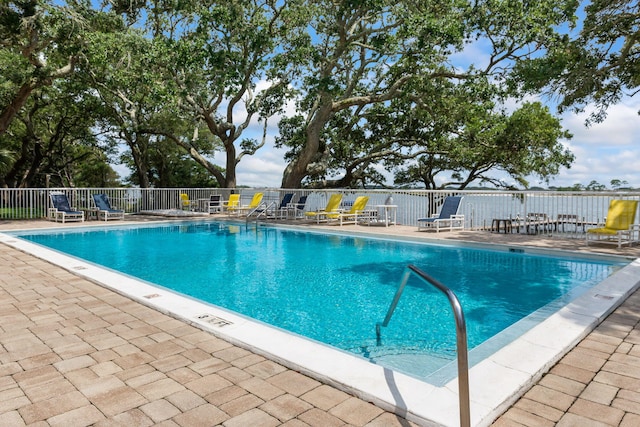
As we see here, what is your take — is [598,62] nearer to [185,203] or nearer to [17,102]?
[185,203]

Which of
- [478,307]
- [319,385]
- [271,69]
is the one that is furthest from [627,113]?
[271,69]

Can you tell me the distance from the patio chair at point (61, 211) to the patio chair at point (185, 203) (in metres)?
4.59

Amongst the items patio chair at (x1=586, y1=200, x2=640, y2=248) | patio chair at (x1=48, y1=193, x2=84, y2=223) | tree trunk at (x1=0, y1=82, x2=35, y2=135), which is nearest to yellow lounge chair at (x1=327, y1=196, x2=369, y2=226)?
patio chair at (x1=586, y1=200, x2=640, y2=248)

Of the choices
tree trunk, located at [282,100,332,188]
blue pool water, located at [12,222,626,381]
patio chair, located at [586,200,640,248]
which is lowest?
blue pool water, located at [12,222,626,381]

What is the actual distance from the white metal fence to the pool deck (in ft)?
22.2

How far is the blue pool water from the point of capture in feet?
13.3

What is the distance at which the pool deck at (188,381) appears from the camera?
217 cm

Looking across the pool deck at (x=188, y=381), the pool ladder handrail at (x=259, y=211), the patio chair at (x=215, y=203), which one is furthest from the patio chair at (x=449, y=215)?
the patio chair at (x=215, y=203)

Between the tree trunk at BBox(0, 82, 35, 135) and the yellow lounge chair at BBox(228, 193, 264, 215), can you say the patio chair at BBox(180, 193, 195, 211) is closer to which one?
the yellow lounge chair at BBox(228, 193, 264, 215)

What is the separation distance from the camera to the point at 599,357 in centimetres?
295

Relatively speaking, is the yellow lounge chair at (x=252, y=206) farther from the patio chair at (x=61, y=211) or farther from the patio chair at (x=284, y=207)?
the patio chair at (x=61, y=211)

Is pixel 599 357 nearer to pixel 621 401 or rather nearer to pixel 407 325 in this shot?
pixel 621 401

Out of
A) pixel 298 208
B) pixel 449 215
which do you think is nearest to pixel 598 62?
pixel 449 215

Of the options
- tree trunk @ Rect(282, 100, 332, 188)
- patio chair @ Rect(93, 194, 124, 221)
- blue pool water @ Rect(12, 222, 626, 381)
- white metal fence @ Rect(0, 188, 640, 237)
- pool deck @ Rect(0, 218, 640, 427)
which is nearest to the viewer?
pool deck @ Rect(0, 218, 640, 427)
